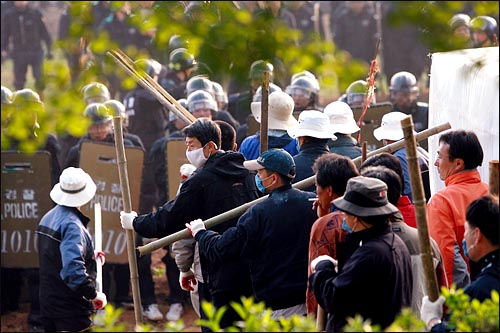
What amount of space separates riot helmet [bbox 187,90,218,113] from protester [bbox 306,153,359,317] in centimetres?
550

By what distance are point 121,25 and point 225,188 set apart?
11.5 metres

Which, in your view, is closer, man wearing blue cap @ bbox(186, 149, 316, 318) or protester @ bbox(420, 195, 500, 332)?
protester @ bbox(420, 195, 500, 332)

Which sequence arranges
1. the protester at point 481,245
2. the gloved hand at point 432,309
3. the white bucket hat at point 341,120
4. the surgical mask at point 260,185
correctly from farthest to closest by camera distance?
the white bucket hat at point 341,120 < the surgical mask at point 260,185 < the gloved hand at point 432,309 < the protester at point 481,245

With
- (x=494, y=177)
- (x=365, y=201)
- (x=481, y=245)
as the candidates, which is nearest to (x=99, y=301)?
(x=365, y=201)

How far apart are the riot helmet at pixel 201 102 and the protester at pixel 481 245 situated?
6786mm

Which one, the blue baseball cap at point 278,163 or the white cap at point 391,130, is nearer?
the blue baseball cap at point 278,163

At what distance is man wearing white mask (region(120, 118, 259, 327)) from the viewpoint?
812 cm

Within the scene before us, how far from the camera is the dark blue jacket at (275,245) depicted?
7.52 meters

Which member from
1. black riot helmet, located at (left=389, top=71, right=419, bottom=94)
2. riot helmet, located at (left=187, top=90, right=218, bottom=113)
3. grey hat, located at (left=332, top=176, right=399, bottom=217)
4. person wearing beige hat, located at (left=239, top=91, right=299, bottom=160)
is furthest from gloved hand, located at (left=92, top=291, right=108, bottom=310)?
black riot helmet, located at (left=389, top=71, right=419, bottom=94)

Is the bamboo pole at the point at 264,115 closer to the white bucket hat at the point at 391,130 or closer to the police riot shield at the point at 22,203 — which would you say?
the white bucket hat at the point at 391,130

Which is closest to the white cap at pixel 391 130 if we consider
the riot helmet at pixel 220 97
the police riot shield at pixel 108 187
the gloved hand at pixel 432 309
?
the police riot shield at pixel 108 187

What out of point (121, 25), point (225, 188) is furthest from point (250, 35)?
point (121, 25)

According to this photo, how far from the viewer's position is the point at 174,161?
39.0ft

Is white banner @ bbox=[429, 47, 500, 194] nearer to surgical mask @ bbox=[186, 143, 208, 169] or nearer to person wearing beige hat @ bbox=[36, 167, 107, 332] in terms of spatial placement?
surgical mask @ bbox=[186, 143, 208, 169]
